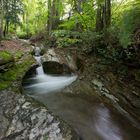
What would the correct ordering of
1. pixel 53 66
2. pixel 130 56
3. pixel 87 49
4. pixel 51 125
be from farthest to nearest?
pixel 53 66 < pixel 87 49 < pixel 130 56 < pixel 51 125

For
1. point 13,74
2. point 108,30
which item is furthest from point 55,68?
point 108,30

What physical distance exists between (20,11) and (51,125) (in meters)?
17.5

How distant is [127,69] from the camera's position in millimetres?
5738

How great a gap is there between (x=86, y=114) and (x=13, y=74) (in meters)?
3.12

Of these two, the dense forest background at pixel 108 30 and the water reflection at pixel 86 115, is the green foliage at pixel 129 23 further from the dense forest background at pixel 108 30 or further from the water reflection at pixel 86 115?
the water reflection at pixel 86 115

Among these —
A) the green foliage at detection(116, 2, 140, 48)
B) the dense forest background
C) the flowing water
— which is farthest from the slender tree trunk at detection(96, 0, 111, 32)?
the flowing water

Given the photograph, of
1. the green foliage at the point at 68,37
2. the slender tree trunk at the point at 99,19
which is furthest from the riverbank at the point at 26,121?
the slender tree trunk at the point at 99,19

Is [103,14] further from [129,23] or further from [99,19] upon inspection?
[129,23]

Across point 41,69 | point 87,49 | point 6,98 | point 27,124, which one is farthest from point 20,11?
point 27,124

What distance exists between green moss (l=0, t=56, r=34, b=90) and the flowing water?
56 cm

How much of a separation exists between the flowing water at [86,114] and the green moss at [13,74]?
561 millimetres

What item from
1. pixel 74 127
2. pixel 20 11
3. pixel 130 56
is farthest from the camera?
pixel 20 11

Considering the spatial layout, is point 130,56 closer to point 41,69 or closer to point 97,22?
point 97,22

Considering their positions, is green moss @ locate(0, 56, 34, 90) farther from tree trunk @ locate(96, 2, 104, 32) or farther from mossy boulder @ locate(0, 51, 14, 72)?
tree trunk @ locate(96, 2, 104, 32)
